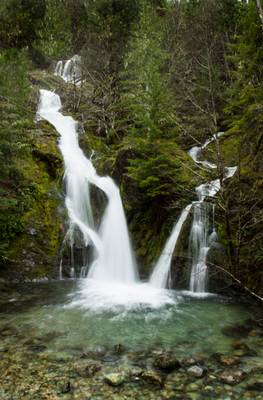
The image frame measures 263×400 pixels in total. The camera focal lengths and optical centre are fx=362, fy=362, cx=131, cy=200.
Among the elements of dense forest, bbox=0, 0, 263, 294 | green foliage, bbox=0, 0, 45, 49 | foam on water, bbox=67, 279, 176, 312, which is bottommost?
foam on water, bbox=67, 279, 176, 312

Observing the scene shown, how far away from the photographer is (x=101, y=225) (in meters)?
14.6

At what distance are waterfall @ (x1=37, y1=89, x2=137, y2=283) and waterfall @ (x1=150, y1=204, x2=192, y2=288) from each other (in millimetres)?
1040

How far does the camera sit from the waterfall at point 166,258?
39.6 feet

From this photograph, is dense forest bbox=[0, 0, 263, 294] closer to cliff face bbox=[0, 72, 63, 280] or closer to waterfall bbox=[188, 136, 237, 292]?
cliff face bbox=[0, 72, 63, 280]

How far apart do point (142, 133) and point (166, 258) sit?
18.3ft

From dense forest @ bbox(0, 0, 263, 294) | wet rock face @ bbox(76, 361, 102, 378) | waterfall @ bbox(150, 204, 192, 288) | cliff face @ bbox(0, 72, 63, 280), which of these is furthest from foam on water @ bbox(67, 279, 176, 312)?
wet rock face @ bbox(76, 361, 102, 378)

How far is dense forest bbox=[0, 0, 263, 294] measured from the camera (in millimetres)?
10961

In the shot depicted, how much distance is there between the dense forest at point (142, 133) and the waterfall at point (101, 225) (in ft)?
1.45

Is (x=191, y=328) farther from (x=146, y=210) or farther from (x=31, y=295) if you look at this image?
(x=146, y=210)

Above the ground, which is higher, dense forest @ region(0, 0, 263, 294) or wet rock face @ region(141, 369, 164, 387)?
dense forest @ region(0, 0, 263, 294)

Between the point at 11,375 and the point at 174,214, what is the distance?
26.9 feet

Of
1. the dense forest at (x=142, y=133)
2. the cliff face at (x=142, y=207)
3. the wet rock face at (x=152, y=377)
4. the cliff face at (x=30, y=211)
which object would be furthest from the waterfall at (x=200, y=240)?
the wet rock face at (x=152, y=377)

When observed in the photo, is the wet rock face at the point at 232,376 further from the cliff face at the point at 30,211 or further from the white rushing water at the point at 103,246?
the cliff face at the point at 30,211

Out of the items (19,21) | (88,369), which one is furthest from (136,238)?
(19,21)
